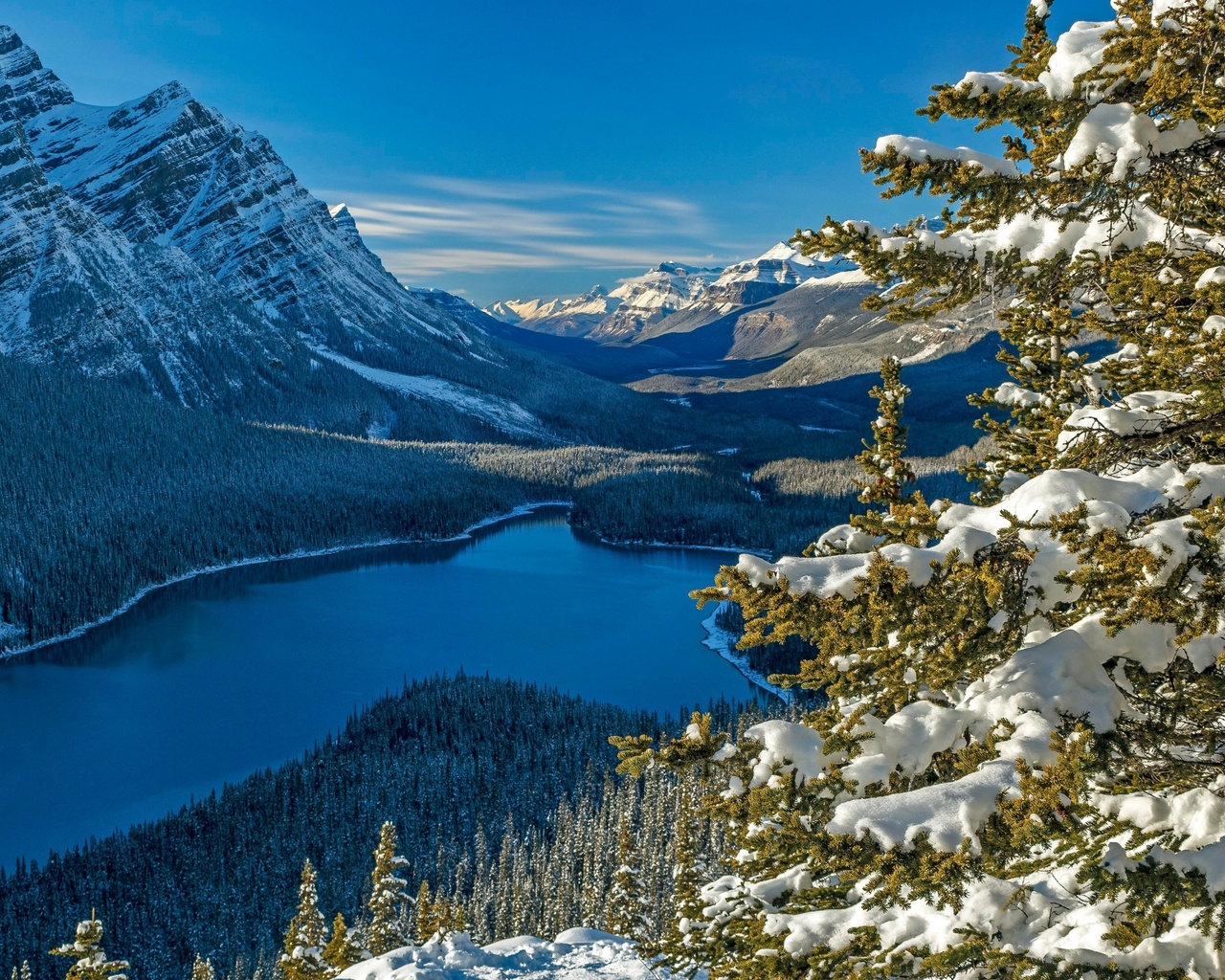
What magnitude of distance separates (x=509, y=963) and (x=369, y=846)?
50332 millimetres

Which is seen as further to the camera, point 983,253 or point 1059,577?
point 983,253

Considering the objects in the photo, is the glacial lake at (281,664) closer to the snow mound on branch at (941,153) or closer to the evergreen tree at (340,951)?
the evergreen tree at (340,951)

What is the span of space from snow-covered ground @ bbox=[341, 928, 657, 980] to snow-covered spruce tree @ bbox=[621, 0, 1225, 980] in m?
15.6

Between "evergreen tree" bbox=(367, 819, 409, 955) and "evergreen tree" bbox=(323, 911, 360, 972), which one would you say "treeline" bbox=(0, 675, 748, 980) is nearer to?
"evergreen tree" bbox=(367, 819, 409, 955)

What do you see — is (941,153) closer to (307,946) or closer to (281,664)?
(307,946)

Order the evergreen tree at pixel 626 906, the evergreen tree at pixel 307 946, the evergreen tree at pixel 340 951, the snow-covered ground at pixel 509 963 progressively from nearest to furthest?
the snow-covered ground at pixel 509 963, the evergreen tree at pixel 307 946, the evergreen tree at pixel 340 951, the evergreen tree at pixel 626 906

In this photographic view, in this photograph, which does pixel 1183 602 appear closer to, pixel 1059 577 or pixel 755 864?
pixel 1059 577

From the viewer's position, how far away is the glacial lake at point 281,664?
8350 centimetres

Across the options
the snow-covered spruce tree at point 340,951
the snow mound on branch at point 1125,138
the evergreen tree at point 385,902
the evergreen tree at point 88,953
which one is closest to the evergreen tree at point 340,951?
the snow-covered spruce tree at point 340,951

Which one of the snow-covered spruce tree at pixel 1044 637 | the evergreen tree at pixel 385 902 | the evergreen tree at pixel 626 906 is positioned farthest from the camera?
the evergreen tree at pixel 626 906

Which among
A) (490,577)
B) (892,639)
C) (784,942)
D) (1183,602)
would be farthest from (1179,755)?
(490,577)

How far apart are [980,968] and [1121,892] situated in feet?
3.69

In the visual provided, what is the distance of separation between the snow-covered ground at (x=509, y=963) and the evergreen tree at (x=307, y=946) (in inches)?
317

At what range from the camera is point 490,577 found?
170 meters
